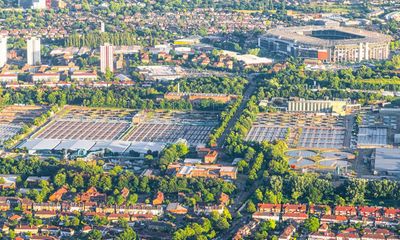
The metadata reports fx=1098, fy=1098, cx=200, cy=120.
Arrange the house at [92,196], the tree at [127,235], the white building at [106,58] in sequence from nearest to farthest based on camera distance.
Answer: the tree at [127,235] → the house at [92,196] → the white building at [106,58]

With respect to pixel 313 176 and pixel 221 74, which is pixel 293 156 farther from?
pixel 221 74

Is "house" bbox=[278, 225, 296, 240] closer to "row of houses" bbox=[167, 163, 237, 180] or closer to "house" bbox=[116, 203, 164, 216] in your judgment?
"house" bbox=[116, 203, 164, 216]

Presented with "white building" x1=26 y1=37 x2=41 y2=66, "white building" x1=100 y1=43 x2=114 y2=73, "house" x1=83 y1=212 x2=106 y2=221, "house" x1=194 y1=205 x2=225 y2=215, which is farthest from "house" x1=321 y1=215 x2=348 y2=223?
"white building" x1=26 y1=37 x2=41 y2=66

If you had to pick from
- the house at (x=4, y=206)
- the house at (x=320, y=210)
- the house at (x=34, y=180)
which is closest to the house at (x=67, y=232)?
the house at (x=4, y=206)

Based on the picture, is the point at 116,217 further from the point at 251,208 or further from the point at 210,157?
the point at 210,157

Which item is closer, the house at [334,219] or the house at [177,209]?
the house at [334,219]

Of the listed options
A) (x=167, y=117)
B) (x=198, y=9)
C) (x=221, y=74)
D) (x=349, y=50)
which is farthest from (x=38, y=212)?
(x=198, y=9)

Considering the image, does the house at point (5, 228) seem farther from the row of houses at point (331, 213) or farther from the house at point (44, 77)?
the house at point (44, 77)
